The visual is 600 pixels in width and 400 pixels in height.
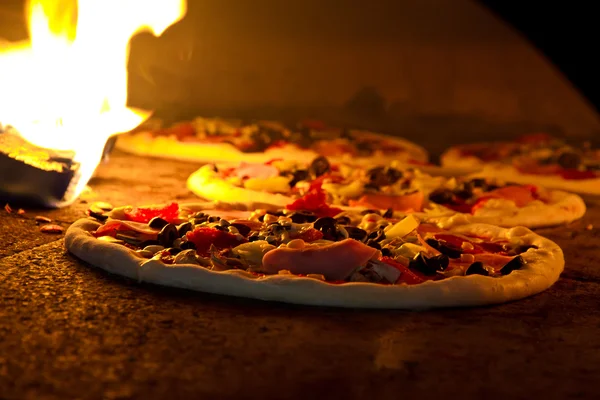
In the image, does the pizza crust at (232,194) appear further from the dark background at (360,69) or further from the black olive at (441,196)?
the dark background at (360,69)

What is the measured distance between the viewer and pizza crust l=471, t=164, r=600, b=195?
19.8ft

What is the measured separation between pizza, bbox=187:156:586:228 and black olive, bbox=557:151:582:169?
1.20 meters

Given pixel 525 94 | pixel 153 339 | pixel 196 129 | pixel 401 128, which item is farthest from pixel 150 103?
pixel 153 339

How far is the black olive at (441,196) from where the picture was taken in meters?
4.72

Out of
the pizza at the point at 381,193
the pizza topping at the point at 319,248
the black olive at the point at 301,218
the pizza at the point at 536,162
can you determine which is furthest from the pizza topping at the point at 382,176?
the pizza at the point at 536,162

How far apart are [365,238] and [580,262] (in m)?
1.07

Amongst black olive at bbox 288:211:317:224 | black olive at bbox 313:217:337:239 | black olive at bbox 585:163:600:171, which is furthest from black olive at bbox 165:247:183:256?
black olive at bbox 585:163:600:171

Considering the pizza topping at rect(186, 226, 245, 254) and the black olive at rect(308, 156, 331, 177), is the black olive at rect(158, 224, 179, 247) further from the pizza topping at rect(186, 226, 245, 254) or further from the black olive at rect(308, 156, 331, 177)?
the black olive at rect(308, 156, 331, 177)

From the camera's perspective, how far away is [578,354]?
96.5 inches

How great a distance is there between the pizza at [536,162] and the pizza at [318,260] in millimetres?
2612

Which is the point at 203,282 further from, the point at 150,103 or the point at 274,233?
the point at 150,103

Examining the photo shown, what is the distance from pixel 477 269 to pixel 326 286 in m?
0.63

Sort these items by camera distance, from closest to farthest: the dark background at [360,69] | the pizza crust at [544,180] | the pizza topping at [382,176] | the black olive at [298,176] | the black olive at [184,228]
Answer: the black olive at [184,228], the pizza topping at [382,176], the black olive at [298,176], the pizza crust at [544,180], the dark background at [360,69]

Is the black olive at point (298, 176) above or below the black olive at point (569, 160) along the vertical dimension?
below
